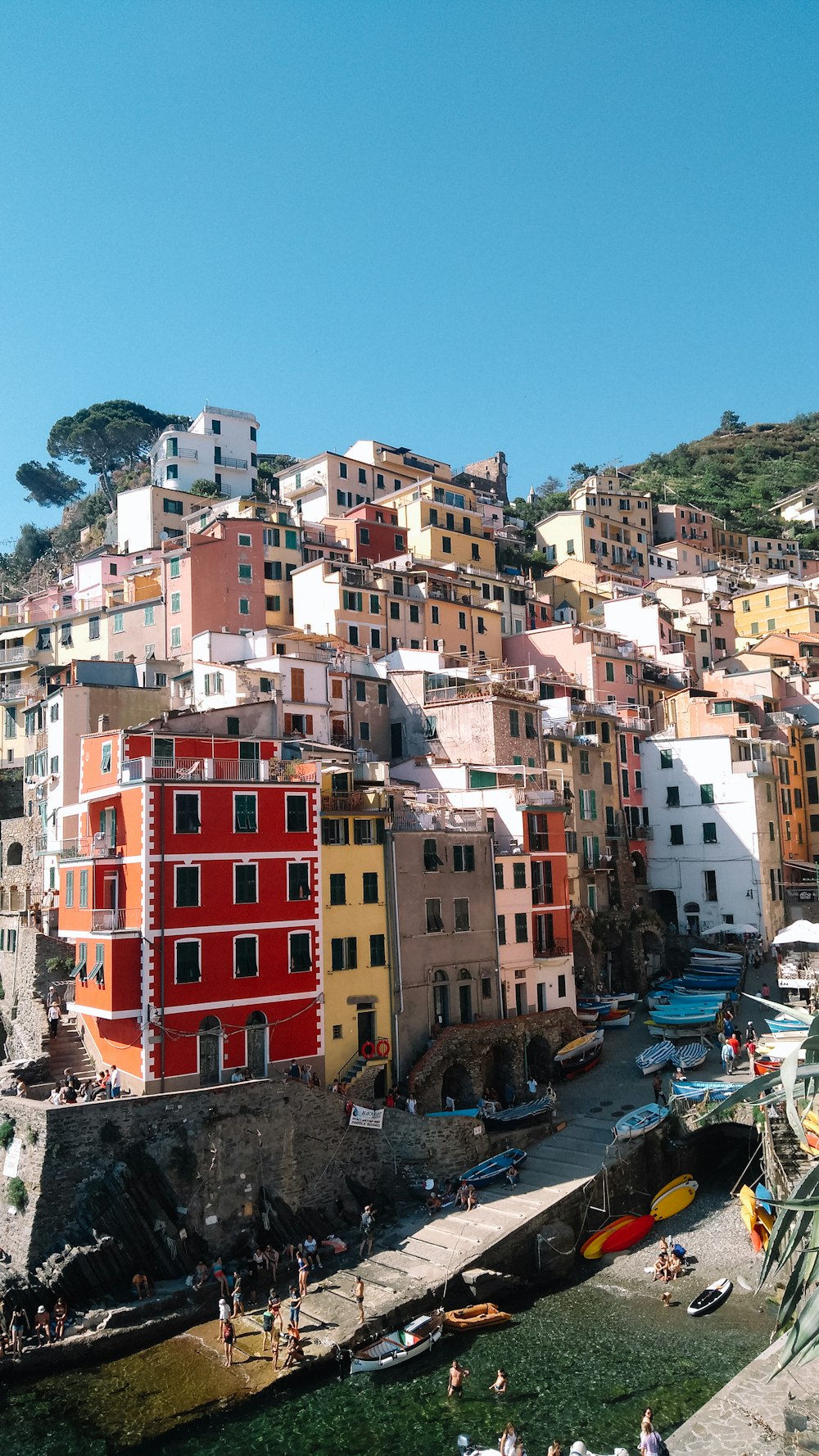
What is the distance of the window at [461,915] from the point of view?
43.1 meters

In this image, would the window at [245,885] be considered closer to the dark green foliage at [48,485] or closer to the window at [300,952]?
the window at [300,952]

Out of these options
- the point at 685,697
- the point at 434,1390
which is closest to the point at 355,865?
the point at 434,1390

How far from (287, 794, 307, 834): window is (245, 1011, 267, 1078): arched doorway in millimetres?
6355

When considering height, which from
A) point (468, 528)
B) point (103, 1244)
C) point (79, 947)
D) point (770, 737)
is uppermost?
point (468, 528)

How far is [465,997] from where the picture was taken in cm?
4291

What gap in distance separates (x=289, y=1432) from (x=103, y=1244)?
25.8 feet

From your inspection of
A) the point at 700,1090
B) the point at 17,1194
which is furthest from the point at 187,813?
the point at 700,1090

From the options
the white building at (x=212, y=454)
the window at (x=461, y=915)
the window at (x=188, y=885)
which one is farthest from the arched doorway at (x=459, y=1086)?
the white building at (x=212, y=454)

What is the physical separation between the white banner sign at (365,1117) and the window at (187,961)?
6.77 metres

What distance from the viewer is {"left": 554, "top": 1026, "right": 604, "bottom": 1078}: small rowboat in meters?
44.1

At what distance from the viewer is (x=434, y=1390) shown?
26859 millimetres

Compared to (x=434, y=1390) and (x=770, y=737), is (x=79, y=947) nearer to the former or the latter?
(x=434, y=1390)

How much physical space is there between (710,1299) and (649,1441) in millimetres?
8937

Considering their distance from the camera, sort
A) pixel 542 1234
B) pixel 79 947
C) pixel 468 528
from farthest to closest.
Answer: pixel 468 528, pixel 79 947, pixel 542 1234
